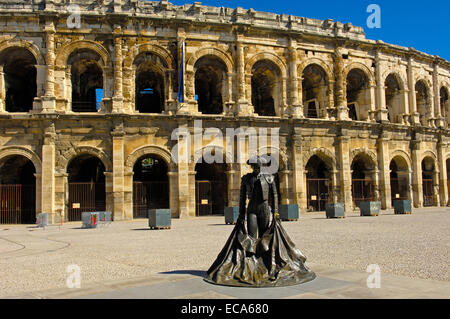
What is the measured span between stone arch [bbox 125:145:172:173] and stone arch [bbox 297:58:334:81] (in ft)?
26.0

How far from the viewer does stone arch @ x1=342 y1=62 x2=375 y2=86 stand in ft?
75.2

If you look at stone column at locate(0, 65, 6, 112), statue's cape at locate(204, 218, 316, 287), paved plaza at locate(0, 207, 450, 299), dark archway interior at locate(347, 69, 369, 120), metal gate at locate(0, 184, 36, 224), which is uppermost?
dark archway interior at locate(347, 69, 369, 120)

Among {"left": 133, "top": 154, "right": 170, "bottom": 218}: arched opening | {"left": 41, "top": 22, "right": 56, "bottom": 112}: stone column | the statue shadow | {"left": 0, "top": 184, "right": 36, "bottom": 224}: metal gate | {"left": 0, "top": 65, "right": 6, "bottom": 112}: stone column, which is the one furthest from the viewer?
{"left": 133, "top": 154, "right": 170, "bottom": 218}: arched opening

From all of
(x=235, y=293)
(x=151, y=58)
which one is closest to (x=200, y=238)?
(x=235, y=293)

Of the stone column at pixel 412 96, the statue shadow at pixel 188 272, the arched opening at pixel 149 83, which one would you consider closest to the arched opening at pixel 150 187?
the arched opening at pixel 149 83

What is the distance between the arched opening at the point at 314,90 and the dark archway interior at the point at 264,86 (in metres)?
1.95

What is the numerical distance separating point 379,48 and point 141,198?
1509 centimetres

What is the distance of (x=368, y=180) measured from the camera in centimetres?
2330

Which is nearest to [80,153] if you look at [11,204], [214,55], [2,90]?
[11,204]

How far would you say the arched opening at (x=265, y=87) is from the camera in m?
21.7

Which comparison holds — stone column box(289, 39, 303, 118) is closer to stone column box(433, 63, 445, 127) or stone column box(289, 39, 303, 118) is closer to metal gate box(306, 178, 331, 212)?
metal gate box(306, 178, 331, 212)

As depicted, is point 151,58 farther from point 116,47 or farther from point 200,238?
point 200,238

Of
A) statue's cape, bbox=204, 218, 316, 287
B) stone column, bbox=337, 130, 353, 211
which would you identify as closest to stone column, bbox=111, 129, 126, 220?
stone column, bbox=337, 130, 353, 211

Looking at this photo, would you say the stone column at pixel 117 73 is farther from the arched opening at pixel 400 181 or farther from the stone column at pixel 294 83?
the arched opening at pixel 400 181
